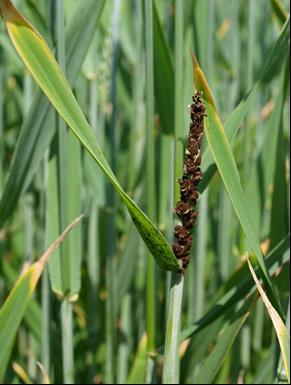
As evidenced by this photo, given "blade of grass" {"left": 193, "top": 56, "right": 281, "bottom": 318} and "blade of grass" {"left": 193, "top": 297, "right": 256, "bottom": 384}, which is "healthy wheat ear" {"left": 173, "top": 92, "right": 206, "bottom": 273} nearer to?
"blade of grass" {"left": 193, "top": 56, "right": 281, "bottom": 318}

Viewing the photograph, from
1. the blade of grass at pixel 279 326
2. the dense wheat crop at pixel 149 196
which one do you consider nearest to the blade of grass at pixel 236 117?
the dense wheat crop at pixel 149 196

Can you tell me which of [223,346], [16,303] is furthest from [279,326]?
[16,303]

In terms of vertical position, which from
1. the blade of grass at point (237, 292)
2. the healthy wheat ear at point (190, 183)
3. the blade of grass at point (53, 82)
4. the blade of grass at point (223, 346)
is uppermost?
the blade of grass at point (53, 82)

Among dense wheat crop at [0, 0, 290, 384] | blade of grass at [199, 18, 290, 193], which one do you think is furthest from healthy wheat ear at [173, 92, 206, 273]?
blade of grass at [199, 18, 290, 193]

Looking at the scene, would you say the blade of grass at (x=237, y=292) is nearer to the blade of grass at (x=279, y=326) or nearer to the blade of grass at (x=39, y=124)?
the blade of grass at (x=279, y=326)

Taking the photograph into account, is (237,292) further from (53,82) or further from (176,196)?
(53,82)

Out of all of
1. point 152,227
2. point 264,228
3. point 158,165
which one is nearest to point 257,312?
→ point 264,228
